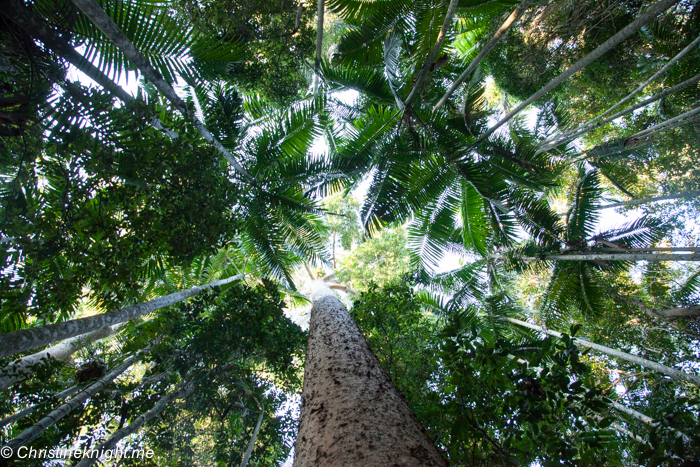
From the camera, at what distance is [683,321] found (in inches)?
270

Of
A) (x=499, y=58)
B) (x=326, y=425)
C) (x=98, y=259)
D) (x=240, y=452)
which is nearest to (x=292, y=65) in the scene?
(x=98, y=259)

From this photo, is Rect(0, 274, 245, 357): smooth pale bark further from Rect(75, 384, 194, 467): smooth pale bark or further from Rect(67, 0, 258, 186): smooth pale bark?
Rect(67, 0, 258, 186): smooth pale bark

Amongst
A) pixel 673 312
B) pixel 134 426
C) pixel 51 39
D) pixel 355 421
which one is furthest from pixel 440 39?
pixel 673 312

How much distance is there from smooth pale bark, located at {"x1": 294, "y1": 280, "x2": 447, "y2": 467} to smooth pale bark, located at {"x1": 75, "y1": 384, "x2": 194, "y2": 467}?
→ 2.74 metres

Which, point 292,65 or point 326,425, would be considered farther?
point 292,65

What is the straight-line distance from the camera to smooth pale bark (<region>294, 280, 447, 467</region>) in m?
1.42

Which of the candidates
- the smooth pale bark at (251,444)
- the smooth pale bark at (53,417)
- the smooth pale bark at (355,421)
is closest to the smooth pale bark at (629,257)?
the smooth pale bark at (355,421)

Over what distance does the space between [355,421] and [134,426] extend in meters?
3.82

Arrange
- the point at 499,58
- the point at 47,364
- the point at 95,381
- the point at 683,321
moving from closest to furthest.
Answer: the point at 47,364 < the point at 95,381 < the point at 683,321 < the point at 499,58

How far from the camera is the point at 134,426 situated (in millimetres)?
3885

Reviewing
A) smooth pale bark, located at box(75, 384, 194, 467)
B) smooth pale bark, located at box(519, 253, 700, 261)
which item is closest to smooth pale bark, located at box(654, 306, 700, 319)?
smooth pale bark, located at box(519, 253, 700, 261)

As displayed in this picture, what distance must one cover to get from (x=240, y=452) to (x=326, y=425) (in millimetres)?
3715

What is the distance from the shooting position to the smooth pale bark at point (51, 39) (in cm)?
247

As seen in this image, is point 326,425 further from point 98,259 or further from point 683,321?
point 683,321
